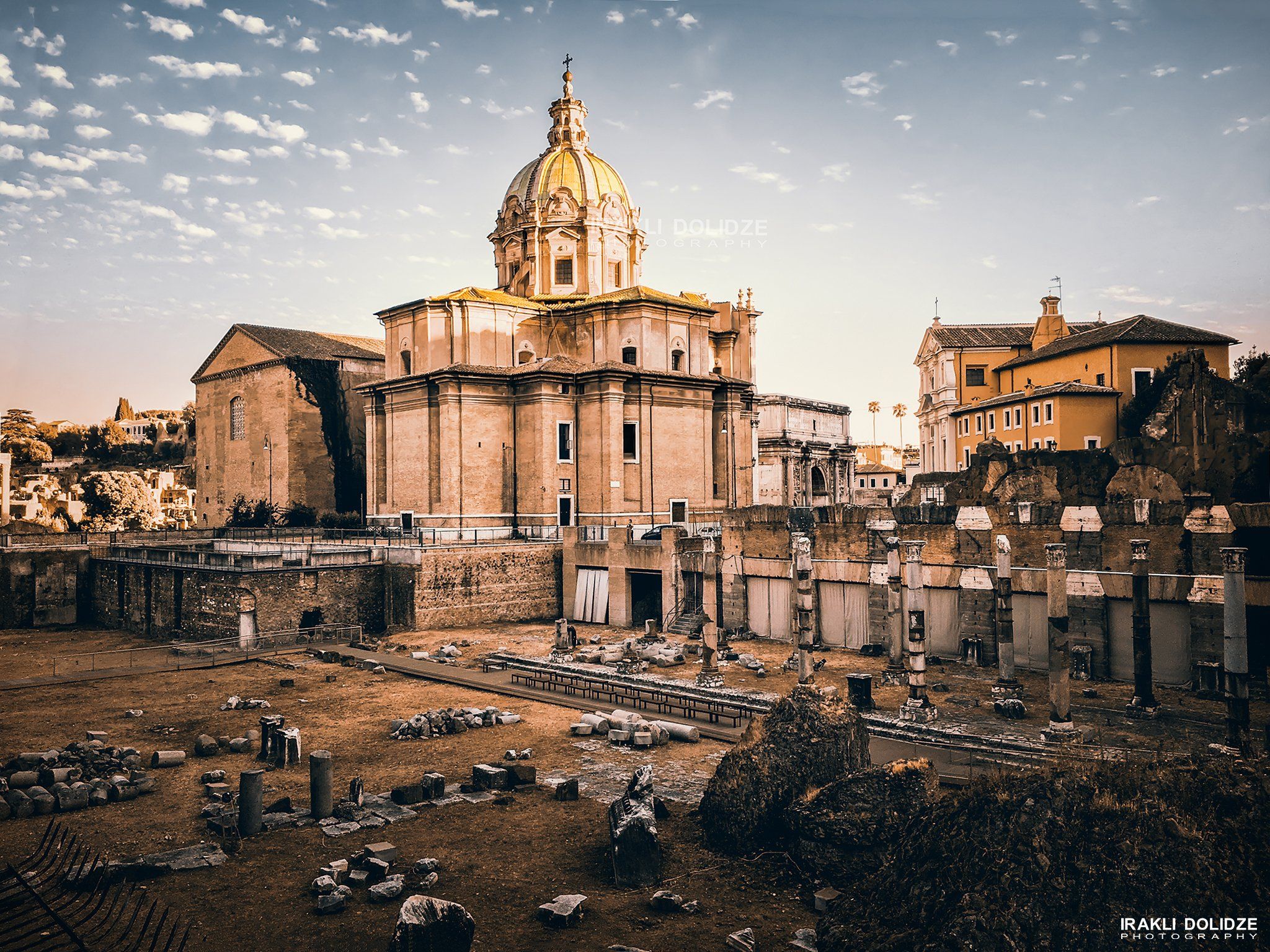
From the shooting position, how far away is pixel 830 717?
13273 mm

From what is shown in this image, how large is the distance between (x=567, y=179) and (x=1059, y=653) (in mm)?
41629

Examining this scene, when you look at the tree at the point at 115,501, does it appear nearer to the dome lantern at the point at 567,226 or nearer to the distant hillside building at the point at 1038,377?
the dome lantern at the point at 567,226

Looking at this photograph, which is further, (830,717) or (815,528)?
(815,528)

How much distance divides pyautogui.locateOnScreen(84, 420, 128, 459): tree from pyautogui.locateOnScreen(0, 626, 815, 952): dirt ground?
295 feet

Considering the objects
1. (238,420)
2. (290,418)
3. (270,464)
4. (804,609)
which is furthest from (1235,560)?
(238,420)

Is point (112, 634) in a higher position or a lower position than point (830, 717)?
lower

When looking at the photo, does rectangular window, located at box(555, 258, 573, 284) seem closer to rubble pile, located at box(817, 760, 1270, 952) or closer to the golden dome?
the golden dome

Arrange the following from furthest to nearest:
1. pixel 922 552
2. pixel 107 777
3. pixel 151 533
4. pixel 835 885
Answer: pixel 151 533
pixel 922 552
pixel 107 777
pixel 835 885

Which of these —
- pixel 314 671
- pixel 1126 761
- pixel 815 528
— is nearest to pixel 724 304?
pixel 815 528

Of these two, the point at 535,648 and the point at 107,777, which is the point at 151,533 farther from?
the point at 107,777

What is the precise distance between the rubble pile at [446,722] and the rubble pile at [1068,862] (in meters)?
11.4

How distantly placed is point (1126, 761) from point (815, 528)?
60.5 ft

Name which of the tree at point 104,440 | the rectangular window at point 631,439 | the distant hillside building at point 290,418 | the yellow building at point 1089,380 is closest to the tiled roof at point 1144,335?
the yellow building at point 1089,380

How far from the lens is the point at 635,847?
37.4ft
